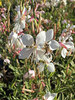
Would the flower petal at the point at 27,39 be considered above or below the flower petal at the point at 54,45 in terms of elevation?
above

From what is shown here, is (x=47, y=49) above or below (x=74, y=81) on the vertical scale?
above

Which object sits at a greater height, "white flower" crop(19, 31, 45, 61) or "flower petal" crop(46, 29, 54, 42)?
"flower petal" crop(46, 29, 54, 42)

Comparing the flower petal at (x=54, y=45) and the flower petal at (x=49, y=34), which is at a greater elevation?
the flower petal at (x=49, y=34)

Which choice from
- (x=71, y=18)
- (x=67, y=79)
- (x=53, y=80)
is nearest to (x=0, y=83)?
(x=53, y=80)

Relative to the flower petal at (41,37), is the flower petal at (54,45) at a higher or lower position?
lower

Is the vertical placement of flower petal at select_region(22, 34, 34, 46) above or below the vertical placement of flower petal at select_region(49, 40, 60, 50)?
above

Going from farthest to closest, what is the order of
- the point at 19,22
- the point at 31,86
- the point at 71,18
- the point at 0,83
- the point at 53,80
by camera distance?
Answer: the point at 71,18 < the point at 53,80 < the point at 0,83 < the point at 31,86 < the point at 19,22

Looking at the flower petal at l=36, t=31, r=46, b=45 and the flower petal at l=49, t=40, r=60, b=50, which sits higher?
the flower petal at l=36, t=31, r=46, b=45

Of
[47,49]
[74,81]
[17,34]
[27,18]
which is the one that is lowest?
[74,81]

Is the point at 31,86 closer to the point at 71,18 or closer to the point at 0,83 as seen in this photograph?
the point at 0,83

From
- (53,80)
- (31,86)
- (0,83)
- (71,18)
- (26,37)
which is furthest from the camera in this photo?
(71,18)

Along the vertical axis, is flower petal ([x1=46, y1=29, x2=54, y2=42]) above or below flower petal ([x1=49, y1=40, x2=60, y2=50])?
above
